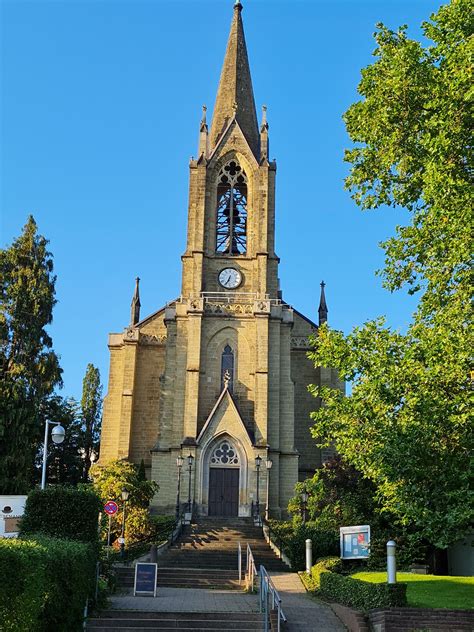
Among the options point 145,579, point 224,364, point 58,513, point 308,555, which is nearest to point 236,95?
point 224,364

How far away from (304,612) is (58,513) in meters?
7.16

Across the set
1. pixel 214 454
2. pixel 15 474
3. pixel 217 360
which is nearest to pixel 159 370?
pixel 217 360

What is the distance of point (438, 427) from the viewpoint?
17141 millimetres

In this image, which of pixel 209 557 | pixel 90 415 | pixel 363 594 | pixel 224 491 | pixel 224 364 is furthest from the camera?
pixel 90 415

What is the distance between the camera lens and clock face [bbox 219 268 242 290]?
49719 mm

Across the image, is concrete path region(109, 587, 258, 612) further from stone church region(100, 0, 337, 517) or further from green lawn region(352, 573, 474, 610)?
stone church region(100, 0, 337, 517)

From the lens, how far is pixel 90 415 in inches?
2635

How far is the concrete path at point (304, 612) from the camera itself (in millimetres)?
18547

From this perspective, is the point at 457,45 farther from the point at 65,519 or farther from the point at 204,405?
the point at 204,405

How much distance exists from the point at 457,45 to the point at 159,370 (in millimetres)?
34977

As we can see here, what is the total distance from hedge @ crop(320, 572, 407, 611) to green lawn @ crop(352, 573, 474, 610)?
1.57 ft

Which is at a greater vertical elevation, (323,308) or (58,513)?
(323,308)

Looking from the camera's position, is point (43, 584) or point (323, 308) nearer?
point (43, 584)

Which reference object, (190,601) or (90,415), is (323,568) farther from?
(90,415)
